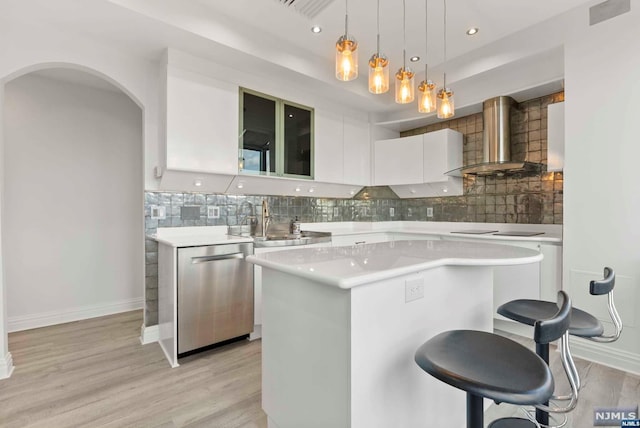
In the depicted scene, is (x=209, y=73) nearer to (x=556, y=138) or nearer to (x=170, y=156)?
(x=170, y=156)

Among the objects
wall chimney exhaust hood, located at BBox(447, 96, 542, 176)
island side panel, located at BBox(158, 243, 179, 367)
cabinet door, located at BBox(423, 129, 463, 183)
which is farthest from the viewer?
cabinet door, located at BBox(423, 129, 463, 183)

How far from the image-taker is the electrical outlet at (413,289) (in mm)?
1352

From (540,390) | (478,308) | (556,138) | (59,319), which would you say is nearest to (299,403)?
(540,390)

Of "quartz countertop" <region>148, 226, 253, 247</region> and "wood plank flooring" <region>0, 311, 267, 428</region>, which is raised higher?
"quartz countertop" <region>148, 226, 253, 247</region>

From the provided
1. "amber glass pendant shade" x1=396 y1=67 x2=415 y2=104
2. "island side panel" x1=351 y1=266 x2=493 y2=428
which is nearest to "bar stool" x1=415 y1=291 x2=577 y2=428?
"island side panel" x1=351 y1=266 x2=493 y2=428

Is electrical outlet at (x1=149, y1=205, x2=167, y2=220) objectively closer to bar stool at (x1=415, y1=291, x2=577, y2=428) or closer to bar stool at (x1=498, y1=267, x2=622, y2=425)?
bar stool at (x1=415, y1=291, x2=577, y2=428)

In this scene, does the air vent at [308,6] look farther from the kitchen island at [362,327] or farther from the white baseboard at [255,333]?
the white baseboard at [255,333]

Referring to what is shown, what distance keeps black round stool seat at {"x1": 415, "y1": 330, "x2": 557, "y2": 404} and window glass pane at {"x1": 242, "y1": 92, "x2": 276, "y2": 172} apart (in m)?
2.40

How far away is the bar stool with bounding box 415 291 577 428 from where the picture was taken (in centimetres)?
90

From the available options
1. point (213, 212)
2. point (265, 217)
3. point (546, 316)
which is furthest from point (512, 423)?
point (213, 212)

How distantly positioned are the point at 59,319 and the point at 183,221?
5.83ft

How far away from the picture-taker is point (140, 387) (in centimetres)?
207

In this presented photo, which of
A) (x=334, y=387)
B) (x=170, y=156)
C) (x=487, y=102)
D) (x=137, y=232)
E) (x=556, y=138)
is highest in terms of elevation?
(x=487, y=102)

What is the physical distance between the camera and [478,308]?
177 cm
